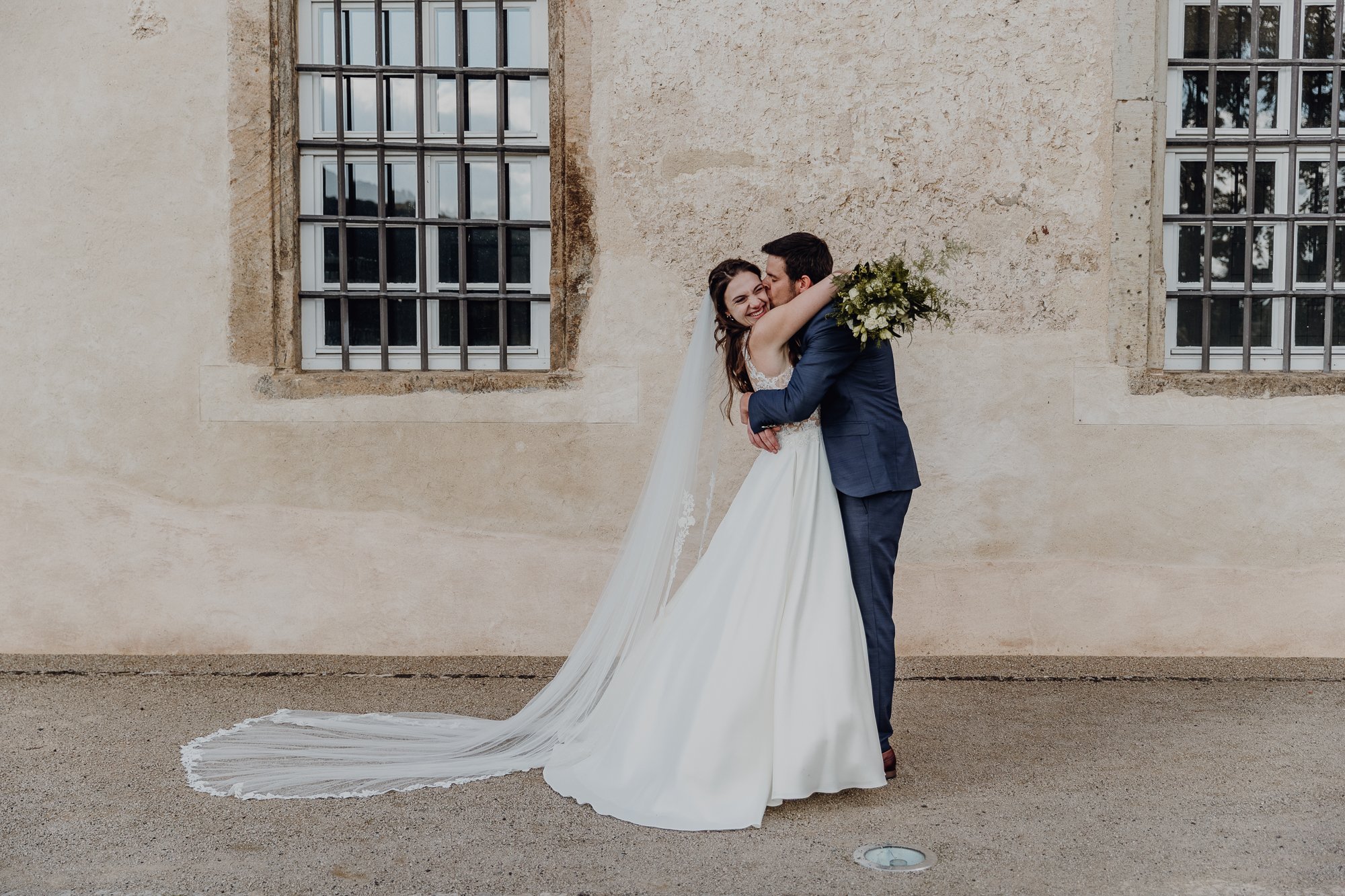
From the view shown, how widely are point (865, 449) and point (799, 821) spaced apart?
45.3 inches

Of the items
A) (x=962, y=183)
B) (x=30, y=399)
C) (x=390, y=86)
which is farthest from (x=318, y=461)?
(x=962, y=183)

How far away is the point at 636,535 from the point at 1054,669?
232cm

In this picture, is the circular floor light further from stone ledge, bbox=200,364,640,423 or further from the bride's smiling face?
stone ledge, bbox=200,364,640,423

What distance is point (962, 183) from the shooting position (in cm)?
504

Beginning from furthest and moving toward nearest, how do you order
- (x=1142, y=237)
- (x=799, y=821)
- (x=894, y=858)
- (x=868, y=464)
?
(x=1142, y=237), (x=868, y=464), (x=799, y=821), (x=894, y=858)

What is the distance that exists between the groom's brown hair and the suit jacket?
19 cm

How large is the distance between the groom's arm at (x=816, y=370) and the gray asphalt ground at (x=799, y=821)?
121cm

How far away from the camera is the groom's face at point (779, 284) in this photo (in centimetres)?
362

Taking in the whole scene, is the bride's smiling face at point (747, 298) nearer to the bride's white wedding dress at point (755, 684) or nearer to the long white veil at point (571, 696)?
the long white veil at point (571, 696)

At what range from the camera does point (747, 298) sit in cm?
368

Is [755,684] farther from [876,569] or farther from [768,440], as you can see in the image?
[768,440]

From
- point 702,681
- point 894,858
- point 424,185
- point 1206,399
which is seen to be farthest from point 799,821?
point 424,185

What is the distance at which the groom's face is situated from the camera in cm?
362

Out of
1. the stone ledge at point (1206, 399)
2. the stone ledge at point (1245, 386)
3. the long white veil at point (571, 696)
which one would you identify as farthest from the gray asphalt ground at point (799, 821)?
the stone ledge at point (1245, 386)
